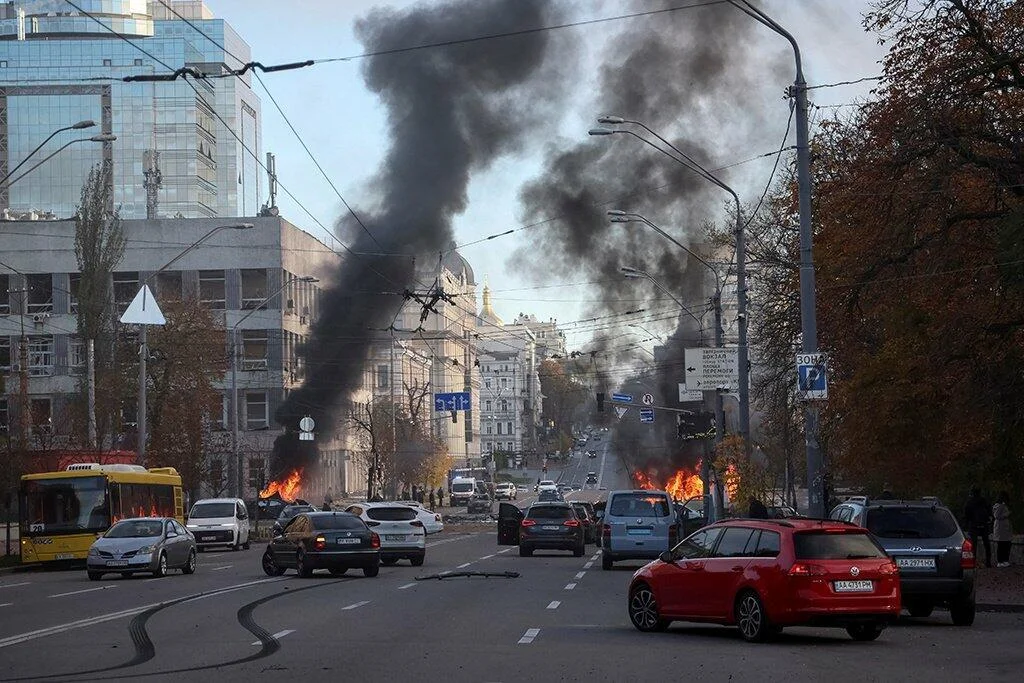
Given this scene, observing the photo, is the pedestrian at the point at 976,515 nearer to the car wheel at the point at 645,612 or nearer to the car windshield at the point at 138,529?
the car wheel at the point at 645,612

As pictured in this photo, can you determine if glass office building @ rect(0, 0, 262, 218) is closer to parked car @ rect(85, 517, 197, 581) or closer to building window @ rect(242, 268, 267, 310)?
building window @ rect(242, 268, 267, 310)

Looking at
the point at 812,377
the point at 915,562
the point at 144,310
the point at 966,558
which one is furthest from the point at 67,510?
the point at 966,558

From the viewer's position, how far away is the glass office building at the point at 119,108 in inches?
4596

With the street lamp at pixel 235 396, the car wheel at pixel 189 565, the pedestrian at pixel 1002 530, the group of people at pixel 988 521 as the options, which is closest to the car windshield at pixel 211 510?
the street lamp at pixel 235 396

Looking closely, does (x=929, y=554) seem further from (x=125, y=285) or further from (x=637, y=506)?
(x=125, y=285)

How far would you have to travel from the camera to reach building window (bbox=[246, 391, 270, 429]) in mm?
82188

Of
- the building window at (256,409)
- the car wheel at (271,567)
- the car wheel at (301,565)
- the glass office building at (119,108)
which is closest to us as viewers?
the car wheel at (301,565)

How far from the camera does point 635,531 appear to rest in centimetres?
3341

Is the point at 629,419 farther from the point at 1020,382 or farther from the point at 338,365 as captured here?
the point at 1020,382

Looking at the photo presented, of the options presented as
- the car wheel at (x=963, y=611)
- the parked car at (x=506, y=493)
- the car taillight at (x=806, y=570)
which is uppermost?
the car taillight at (x=806, y=570)

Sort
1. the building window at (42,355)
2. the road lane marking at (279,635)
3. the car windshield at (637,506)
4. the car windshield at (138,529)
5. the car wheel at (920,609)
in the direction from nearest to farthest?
the road lane marking at (279,635)
the car wheel at (920,609)
the car windshield at (138,529)
the car windshield at (637,506)
the building window at (42,355)

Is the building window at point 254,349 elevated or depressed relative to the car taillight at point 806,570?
elevated

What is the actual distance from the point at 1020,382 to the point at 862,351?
1018 cm

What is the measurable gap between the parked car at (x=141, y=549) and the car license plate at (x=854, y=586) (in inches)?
726
